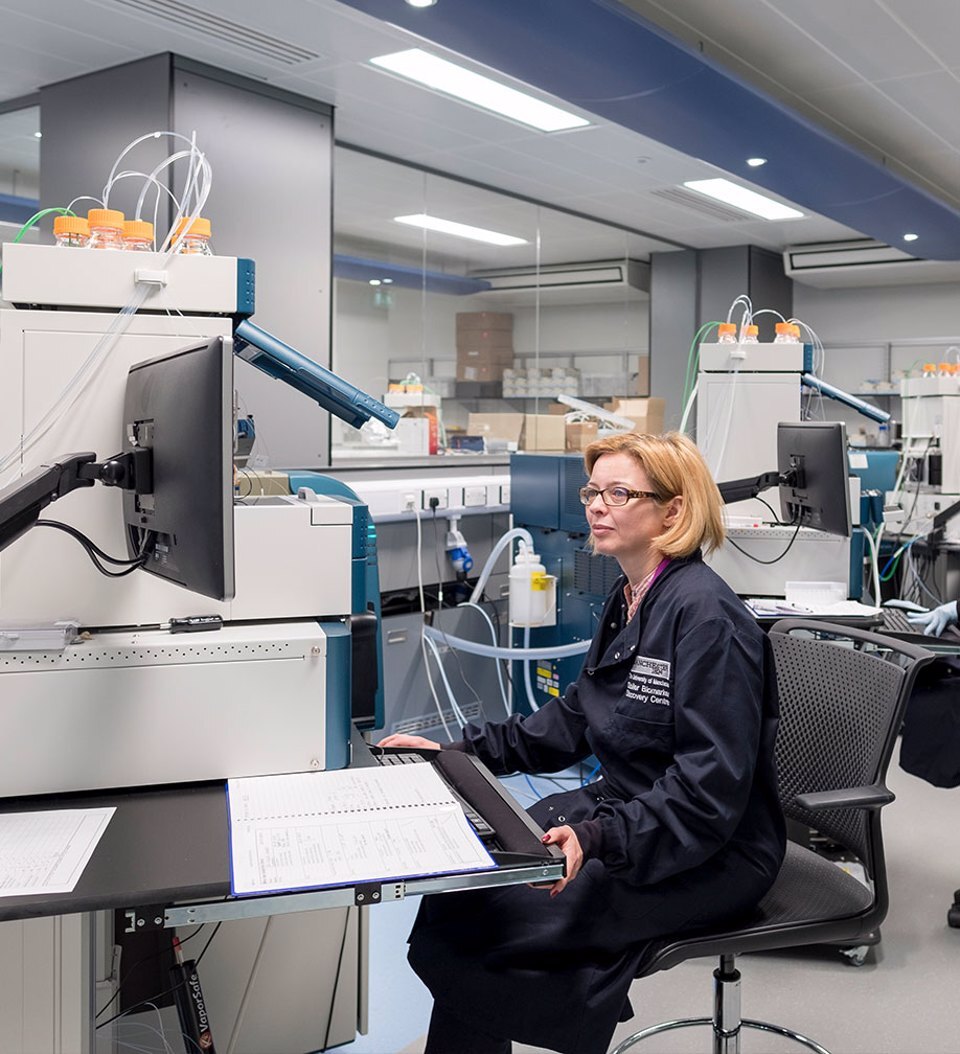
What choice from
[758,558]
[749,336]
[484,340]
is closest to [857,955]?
[758,558]

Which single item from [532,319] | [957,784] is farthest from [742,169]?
[957,784]

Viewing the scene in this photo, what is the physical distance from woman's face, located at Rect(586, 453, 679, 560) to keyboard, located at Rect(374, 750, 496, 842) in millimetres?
497

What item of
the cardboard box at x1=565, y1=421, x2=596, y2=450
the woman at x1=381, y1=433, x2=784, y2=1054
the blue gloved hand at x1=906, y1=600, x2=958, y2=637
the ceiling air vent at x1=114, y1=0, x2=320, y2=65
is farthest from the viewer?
the cardboard box at x1=565, y1=421, x2=596, y2=450

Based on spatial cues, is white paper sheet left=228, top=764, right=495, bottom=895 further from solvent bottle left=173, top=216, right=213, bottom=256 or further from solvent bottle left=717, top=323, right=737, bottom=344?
solvent bottle left=717, top=323, right=737, bottom=344

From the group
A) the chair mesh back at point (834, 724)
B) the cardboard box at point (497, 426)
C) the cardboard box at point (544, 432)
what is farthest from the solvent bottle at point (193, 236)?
the cardboard box at point (497, 426)

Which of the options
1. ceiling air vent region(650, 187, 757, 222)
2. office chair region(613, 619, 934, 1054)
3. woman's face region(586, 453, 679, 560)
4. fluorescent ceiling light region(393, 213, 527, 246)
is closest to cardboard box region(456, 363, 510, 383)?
fluorescent ceiling light region(393, 213, 527, 246)

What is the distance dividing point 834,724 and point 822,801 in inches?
11.6

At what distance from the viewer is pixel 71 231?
161 cm

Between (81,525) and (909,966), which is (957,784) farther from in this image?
(81,525)

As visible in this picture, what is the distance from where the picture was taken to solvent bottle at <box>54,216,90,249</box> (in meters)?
1.61

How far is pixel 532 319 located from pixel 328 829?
5139mm

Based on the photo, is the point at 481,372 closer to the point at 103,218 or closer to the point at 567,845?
the point at 103,218

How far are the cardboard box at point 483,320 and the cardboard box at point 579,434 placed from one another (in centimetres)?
111

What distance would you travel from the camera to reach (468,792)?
4.94 feet
